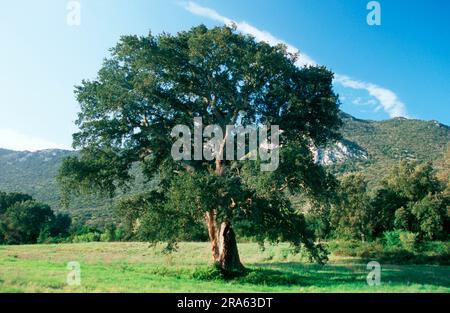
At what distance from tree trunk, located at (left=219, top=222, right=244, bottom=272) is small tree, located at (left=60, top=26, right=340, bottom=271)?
0.06 m

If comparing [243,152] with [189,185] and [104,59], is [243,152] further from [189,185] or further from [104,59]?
[104,59]

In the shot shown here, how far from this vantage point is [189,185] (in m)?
20.1

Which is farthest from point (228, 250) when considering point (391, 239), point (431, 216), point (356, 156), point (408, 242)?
point (356, 156)

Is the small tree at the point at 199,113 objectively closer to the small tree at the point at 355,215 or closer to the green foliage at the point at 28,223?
the small tree at the point at 355,215

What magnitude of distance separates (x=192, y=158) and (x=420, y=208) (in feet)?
119

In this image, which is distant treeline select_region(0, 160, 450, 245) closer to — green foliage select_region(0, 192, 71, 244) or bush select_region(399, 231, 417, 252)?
bush select_region(399, 231, 417, 252)

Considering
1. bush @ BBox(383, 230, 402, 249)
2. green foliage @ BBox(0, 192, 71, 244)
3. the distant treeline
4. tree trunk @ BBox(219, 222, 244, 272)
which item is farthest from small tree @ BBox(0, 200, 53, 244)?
tree trunk @ BBox(219, 222, 244, 272)

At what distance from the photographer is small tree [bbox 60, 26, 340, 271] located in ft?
74.0

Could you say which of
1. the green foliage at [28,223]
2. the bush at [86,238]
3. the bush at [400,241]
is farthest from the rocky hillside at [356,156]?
the bush at [400,241]

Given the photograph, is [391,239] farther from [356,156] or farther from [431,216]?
[356,156]

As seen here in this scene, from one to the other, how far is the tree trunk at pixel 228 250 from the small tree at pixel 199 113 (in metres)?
0.06

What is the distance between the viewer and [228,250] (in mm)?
24984

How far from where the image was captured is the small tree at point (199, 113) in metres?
22.5
